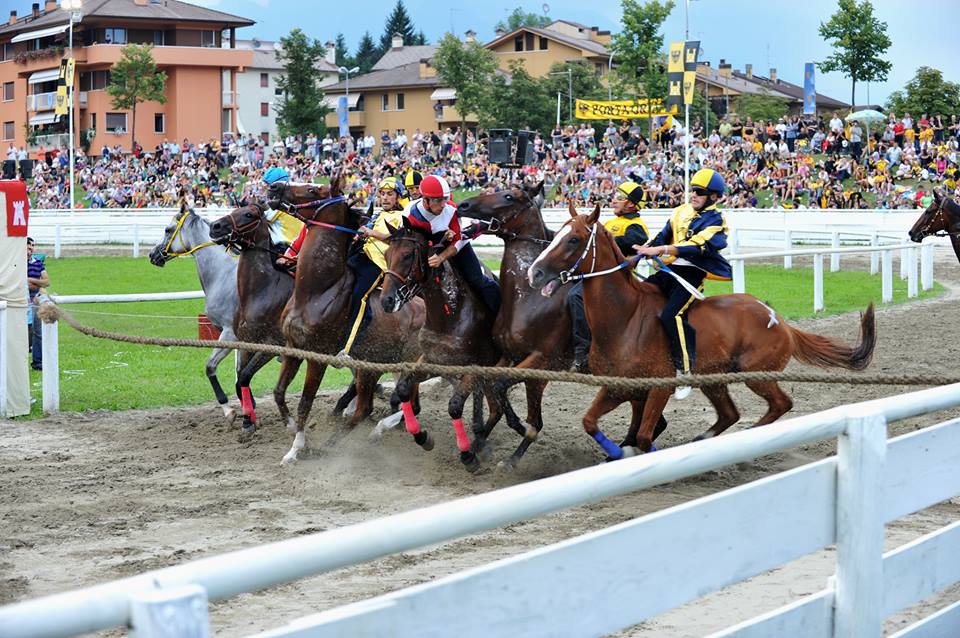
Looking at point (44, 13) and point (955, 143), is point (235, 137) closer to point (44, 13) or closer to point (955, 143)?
point (44, 13)

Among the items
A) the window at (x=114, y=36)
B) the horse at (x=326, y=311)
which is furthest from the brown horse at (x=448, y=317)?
the window at (x=114, y=36)

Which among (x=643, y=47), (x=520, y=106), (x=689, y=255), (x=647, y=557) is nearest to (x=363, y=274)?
(x=689, y=255)

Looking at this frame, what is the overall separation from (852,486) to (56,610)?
7.43ft

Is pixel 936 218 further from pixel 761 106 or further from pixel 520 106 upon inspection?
pixel 761 106

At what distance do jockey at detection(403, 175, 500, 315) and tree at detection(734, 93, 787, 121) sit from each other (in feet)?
Result: 189

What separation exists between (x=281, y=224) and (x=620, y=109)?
138 ft

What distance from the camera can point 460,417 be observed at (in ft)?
27.9

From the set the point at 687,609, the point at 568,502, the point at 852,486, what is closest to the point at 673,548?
the point at 568,502

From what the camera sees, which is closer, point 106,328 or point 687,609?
point 687,609

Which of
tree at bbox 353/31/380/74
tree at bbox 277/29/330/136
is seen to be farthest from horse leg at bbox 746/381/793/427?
tree at bbox 353/31/380/74

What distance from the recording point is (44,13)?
82438 mm

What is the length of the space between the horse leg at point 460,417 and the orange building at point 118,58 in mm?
64390

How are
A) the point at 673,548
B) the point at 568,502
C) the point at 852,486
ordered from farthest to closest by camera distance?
the point at 852,486 < the point at 673,548 < the point at 568,502

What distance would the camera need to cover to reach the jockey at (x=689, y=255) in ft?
26.1
